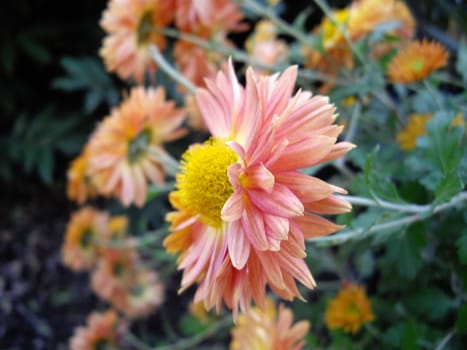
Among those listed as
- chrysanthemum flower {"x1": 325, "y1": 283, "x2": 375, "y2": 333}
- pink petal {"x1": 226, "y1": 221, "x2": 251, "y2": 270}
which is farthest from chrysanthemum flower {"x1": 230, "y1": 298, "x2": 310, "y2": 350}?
pink petal {"x1": 226, "y1": 221, "x2": 251, "y2": 270}

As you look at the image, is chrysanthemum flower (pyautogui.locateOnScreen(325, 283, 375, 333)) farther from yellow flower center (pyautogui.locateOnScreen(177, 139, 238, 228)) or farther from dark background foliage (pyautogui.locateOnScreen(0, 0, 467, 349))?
dark background foliage (pyautogui.locateOnScreen(0, 0, 467, 349))

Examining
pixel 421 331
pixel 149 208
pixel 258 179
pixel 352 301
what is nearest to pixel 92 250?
pixel 149 208

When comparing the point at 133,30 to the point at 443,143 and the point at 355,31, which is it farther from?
the point at 443,143

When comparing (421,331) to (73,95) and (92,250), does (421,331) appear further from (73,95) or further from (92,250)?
(73,95)

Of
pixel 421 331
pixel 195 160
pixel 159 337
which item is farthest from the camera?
pixel 159 337

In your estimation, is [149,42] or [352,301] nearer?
[352,301]

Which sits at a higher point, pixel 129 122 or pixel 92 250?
pixel 129 122

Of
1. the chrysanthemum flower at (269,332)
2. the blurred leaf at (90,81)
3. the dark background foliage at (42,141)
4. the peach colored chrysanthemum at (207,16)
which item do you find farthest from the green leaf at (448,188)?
the blurred leaf at (90,81)

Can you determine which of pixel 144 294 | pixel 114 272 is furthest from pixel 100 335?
pixel 144 294
